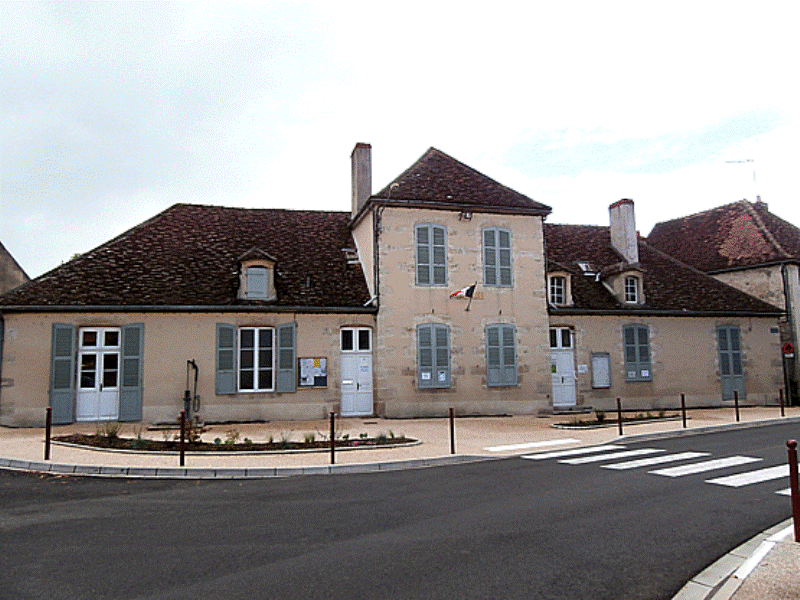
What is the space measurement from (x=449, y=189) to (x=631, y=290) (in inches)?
313

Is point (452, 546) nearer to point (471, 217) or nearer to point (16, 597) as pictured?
point (16, 597)

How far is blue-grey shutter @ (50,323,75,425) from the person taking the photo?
14.8 m

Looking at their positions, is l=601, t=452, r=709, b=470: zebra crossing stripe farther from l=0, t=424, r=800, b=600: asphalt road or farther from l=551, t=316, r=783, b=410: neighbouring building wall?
l=551, t=316, r=783, b=410: neighbouring building wall

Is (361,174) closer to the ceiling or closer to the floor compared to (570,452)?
closer to the ceiling

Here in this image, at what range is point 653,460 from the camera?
32.5ft

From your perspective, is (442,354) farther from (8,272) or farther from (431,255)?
(8,272)

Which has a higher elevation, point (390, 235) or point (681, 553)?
point (390, 235)

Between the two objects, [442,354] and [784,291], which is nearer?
[442,354]

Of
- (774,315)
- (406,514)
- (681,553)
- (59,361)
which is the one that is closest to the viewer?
(681,553)

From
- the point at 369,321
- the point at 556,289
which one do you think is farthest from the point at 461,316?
the point at 556,289

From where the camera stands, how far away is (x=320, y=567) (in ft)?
15.2

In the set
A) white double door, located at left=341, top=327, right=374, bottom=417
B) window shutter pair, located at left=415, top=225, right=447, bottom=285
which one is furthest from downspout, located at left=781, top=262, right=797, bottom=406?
white double door, located at left=341, top=327, right=374, bottom=417

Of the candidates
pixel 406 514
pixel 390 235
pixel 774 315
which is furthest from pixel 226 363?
pixel 774 315

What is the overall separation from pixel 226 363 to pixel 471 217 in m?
8.49
